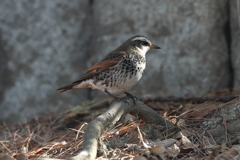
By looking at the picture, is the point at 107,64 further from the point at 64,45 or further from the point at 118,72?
the point at 64,45

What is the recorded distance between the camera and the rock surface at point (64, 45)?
5.96 m

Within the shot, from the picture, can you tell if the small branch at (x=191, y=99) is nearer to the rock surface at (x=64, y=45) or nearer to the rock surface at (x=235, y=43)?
the rock surface at (x=64, y=45)

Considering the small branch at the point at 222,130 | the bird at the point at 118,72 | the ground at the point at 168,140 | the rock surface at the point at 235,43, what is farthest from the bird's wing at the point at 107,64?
the rock surface at the point at 235,43

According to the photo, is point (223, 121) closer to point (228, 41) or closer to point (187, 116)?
point (187, 116)

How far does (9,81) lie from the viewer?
658 centimetres

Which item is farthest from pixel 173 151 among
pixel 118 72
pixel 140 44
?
pixel 140 44

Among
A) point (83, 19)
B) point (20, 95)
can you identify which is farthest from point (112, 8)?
point (20, 95)

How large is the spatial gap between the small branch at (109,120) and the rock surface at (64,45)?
279cm

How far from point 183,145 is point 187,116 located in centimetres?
93

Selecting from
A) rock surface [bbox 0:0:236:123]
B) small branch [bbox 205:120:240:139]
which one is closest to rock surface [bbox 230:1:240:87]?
Answer: rock surface [bbox 0:0:236:123]

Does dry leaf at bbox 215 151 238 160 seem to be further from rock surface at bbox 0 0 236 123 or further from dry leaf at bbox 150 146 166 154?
rock surface at bbox 0 0 236 123

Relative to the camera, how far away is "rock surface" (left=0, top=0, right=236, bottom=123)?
5957 millimetres

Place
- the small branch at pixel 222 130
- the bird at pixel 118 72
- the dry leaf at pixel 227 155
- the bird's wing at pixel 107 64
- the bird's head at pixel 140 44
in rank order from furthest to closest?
the bird's head at pixel 140 44 < the bird's wing at pixel 107 64 < the bird at pixel 118 72 < the small branch at pixel 222 130 < the dry leaf at pixel 227 155

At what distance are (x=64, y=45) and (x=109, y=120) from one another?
4.01 metres
